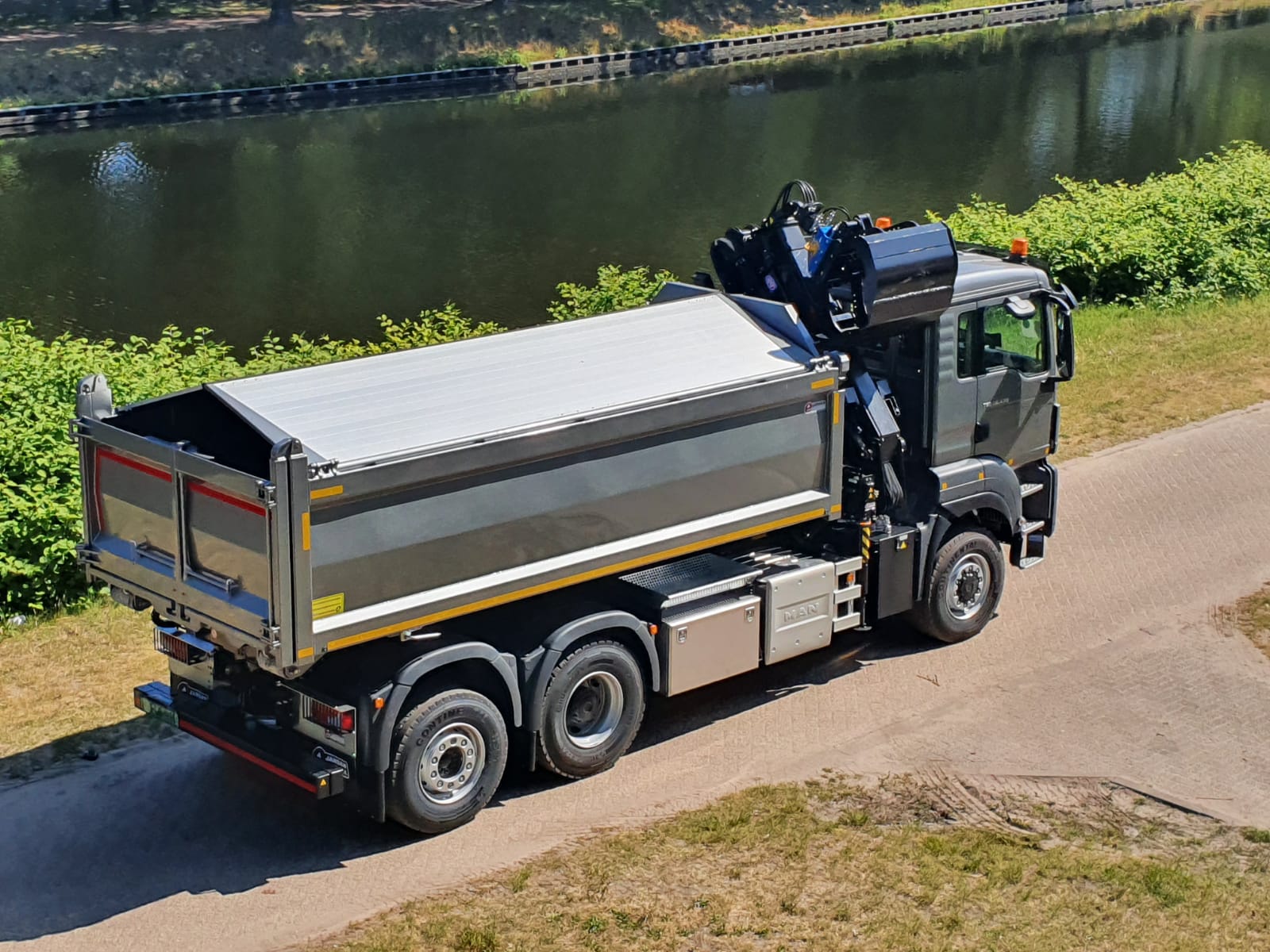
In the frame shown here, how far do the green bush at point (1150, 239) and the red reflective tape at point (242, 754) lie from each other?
15.4 m

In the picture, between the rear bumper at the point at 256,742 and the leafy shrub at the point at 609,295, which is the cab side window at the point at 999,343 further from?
the leafy shrub at the point at 609,295

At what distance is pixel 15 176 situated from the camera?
140 ft

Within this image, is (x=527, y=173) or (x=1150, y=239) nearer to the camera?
(x=1150, y=239)

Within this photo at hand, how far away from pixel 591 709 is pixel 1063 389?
1044cm

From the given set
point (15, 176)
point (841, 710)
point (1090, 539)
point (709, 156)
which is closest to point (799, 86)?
point (709, 156)

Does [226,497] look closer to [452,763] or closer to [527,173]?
[452,763]

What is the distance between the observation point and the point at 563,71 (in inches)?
2333

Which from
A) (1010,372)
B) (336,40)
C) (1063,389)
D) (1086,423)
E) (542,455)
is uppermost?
(336,40)

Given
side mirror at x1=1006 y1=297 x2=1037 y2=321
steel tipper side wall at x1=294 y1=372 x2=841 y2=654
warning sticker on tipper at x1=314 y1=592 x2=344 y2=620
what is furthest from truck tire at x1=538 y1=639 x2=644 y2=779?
side mirror at x1=1006 y1=297 x2=1037 y2=321

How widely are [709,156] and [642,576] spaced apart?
1388 inches

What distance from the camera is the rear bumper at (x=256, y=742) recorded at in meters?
8.91

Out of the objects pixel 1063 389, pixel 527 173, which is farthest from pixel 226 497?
pixel 527 173

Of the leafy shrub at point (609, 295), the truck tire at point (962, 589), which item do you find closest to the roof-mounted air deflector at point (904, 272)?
the truck tire at point (962, 589)

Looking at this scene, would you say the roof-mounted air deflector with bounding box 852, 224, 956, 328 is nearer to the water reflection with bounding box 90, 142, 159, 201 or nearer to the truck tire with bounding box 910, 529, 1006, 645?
the truck tire with bounding box 910, 529, 1006, 645
